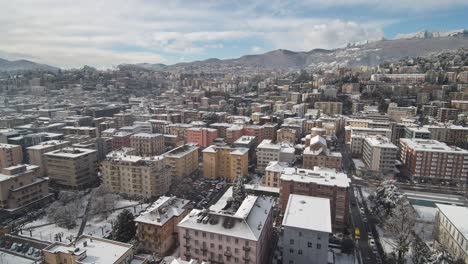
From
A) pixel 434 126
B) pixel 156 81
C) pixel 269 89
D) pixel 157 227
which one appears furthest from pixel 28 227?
pixel 156 81

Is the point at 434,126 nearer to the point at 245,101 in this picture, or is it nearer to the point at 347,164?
the point at 347,164

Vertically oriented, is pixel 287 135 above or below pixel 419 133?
below

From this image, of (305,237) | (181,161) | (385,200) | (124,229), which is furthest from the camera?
(181,161)

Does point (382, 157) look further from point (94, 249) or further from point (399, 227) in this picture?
point (94, 249)

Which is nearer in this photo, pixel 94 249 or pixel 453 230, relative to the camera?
pixel 94 249

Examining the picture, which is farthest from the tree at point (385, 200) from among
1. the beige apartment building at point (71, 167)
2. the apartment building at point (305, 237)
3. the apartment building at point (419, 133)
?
the beige apartment building at point (71, 167)

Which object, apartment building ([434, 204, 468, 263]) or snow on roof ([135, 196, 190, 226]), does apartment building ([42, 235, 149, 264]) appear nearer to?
snow on roof ([135, 196, 190, 226])

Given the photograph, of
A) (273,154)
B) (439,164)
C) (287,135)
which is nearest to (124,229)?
(273,154)
